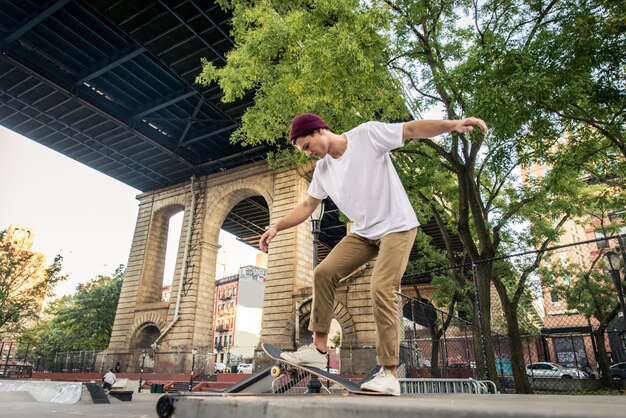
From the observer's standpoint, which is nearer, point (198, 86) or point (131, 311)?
point (198, 86)

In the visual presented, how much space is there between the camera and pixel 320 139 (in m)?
2.85

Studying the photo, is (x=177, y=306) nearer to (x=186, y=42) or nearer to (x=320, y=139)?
(x=186, y=42)

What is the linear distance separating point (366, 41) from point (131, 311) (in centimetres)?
2028

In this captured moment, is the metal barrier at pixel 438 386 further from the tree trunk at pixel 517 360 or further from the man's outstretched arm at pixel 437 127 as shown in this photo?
the tree trunk at pixel 517 360

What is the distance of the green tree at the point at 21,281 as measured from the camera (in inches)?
918

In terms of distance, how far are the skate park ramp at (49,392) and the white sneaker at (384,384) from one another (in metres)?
9.45

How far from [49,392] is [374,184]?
10.8 metres

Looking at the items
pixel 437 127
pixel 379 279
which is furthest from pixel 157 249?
pixel 437 127

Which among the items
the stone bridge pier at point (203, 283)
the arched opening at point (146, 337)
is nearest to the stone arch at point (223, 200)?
the stone bridge pier at point (203, 283)

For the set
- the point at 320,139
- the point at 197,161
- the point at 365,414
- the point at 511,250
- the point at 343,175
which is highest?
the point at 197,161

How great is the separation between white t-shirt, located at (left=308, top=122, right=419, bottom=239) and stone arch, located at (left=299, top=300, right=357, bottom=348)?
45.9 feet

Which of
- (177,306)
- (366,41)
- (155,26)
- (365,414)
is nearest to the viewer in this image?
(365,414)

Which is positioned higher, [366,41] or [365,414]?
[366,41]

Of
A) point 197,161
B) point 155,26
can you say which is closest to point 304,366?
point 155,26
